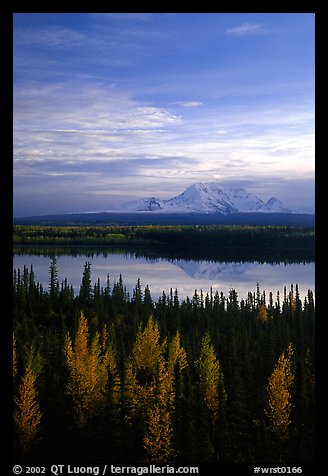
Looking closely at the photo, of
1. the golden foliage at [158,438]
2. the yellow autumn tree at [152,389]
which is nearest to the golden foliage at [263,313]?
the yellow autumn tree at [152,389]

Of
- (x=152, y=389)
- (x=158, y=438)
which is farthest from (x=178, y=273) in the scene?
(x=158, y=438)

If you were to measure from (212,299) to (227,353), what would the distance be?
6.56 m

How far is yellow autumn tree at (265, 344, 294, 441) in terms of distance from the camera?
76.4ft

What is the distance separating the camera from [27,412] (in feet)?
76.3

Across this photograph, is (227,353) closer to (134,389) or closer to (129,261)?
(134,389)

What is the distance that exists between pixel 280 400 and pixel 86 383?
36.5 ft

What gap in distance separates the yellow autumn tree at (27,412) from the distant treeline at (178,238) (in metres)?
7.81

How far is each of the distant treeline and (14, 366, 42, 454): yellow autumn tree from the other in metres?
7.81

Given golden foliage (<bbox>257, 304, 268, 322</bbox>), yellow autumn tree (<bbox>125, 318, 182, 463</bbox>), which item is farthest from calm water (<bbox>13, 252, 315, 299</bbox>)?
yellow autumn tree (<bbox>125, 318, 182, 463</bbox>)

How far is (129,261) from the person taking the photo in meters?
29.6

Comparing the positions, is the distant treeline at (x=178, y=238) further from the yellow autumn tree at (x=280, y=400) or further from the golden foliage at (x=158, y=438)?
the golden foliage at (x=158, y=438)

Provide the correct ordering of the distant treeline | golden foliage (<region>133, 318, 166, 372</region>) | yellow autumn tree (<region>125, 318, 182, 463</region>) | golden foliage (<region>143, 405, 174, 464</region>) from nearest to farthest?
golden foliage (<region>143, 405, 174, 464</region>) < yellow autumn tree (<region>125, 318, 182, 463</region>) < the distant treeline < golden foliage (<region>133, 318, 166, 372</region>)

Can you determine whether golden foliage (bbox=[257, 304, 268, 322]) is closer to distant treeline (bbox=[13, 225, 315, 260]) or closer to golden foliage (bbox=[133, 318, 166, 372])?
distant treeline (bbox=[13, 225, 315, 260])
